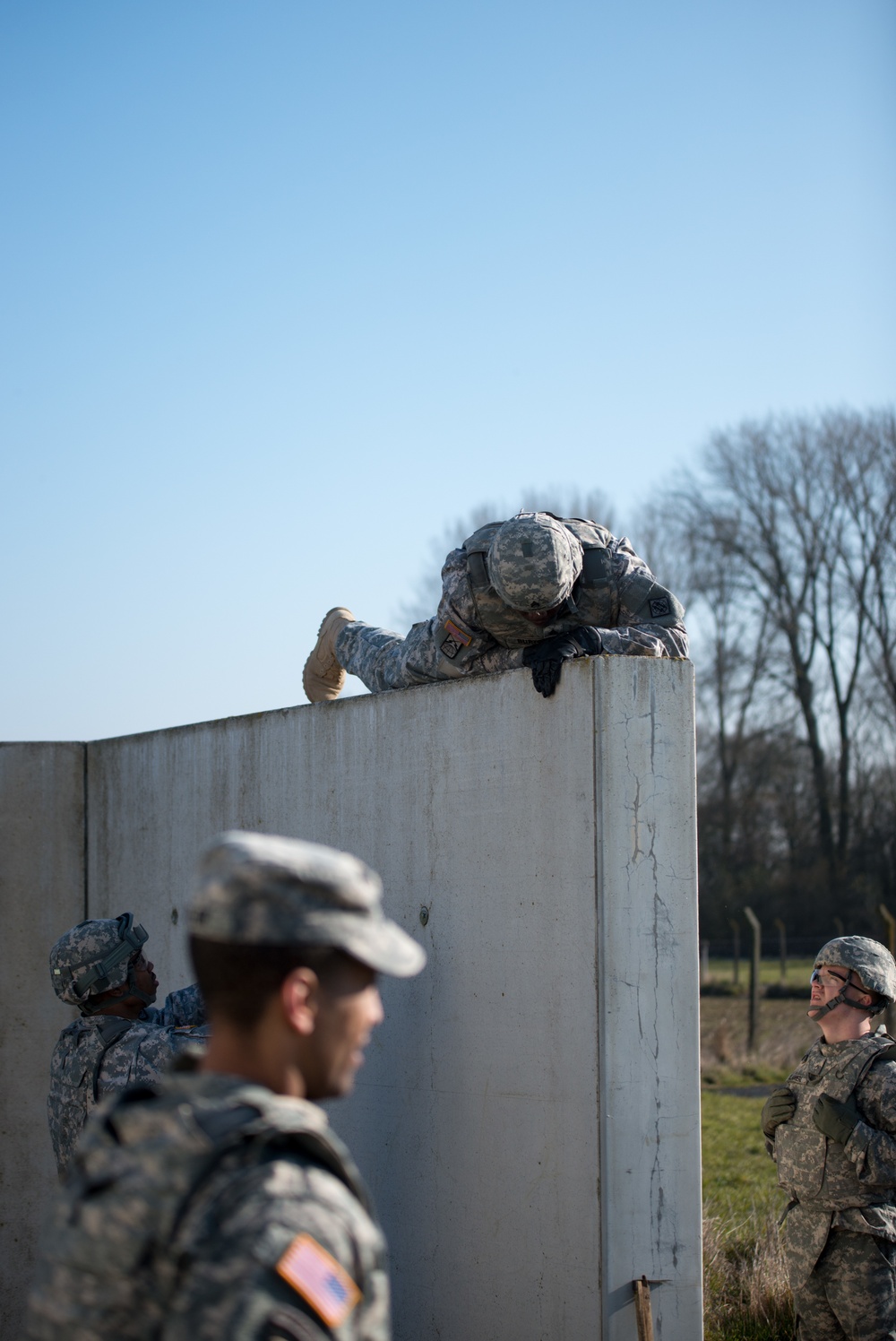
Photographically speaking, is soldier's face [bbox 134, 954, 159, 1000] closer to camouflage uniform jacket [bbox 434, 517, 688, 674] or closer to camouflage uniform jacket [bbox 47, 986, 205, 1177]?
camouflage uniform jacket [bbox 47, 986, 205, 1177]

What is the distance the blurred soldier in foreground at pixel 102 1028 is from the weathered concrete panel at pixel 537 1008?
81cm

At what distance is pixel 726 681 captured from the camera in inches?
1231

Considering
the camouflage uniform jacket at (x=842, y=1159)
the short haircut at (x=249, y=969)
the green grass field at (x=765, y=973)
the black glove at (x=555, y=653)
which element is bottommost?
the green grass field at (x=765, y=973)

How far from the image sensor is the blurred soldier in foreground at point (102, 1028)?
3502 mm

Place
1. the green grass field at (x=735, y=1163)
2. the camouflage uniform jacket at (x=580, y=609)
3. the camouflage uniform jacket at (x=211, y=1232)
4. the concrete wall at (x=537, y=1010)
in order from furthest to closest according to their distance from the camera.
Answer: the green grass field at (x=735, y=1163) → the camouflage uniform jacket at (x=580, y=609) → the concrete wall at (x=537, y=1010) → the camouflage uniform jacket at (x=211, y=1232)

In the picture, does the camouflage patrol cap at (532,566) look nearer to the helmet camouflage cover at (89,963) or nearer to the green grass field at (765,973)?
the helmet camouflage cover at (89,963)

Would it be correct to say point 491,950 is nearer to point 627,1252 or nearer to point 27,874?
point 627,1252

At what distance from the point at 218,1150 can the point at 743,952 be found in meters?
26.5

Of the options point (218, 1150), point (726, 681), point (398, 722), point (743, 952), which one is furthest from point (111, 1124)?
point (726, 681)

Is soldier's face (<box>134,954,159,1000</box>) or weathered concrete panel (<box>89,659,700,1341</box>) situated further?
soldier's face (<box>134,954,159,1000</box>)

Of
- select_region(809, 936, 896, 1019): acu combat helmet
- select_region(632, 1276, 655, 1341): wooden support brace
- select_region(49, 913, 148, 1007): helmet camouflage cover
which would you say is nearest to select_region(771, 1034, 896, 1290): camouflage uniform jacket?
select_region(809, 936, 896, 1019): acu combat helmet

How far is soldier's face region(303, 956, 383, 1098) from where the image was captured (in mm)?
1646

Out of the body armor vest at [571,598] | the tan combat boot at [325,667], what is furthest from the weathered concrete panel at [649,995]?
the tan combat boot at [325,667]

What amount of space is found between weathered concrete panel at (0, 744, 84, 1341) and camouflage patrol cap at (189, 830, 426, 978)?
Answer: 4.51 m
